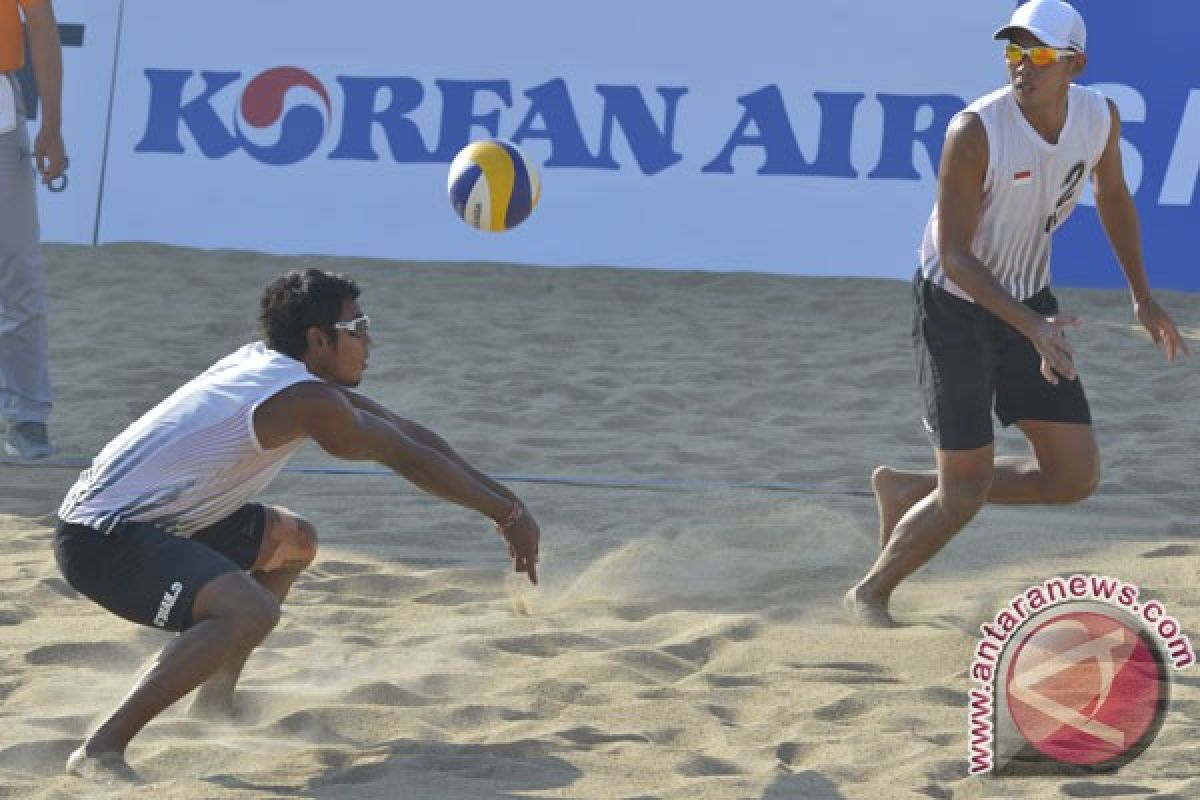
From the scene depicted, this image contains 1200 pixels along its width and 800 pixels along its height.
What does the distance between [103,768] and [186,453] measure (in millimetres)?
667

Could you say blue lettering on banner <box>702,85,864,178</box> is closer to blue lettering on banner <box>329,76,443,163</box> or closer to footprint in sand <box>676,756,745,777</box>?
blue lettering on banner <box>329,76,443,163</box>

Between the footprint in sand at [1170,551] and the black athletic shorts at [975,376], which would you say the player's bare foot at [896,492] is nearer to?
the black athletic shorts at [975,376]

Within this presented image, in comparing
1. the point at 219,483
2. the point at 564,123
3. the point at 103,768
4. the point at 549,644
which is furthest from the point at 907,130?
the point at 103,768

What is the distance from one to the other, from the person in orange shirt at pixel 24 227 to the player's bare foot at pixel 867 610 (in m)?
3.19

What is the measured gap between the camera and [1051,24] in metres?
4.84

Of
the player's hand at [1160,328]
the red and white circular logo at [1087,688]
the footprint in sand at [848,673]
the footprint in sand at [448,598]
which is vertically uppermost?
the player's hand at [1160,328]

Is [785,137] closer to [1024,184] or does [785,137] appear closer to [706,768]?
[1024,184]

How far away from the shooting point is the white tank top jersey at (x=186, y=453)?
13.8ft

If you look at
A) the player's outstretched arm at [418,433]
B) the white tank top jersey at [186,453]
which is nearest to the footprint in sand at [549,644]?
the player's outstretched arm at [418,433]

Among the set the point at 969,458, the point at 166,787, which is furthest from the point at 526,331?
the point at 166,787

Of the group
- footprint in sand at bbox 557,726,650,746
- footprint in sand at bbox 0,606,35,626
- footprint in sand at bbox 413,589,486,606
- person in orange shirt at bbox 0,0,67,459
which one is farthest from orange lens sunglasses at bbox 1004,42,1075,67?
person in orange shirt at bbox 0,0,67,459

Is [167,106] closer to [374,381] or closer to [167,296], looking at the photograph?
[167,296]

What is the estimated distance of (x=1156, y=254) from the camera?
9.83 m

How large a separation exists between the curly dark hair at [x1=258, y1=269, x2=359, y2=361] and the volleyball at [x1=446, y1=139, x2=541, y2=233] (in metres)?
2.83
